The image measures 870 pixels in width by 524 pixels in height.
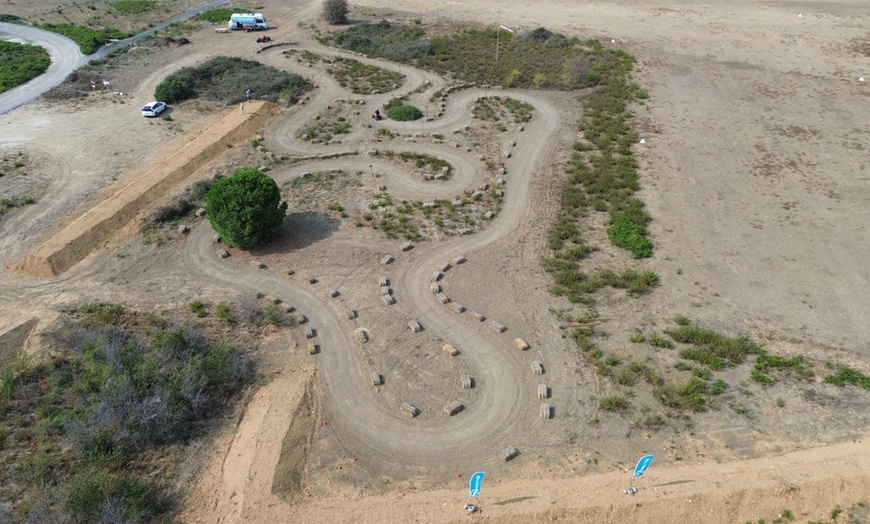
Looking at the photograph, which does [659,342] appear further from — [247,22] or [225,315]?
[247,22]

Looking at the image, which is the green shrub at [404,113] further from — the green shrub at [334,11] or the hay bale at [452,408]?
the green shrub at [334,11]

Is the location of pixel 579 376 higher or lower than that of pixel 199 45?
lower

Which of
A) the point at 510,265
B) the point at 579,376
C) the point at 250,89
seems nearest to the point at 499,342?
the point at 579,376

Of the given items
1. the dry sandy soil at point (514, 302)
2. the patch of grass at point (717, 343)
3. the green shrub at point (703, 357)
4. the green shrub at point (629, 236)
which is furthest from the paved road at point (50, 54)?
the green shrub at point (703, 357)

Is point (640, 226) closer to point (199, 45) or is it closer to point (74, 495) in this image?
point (74, 495)

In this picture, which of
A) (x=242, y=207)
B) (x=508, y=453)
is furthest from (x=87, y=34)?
(x=508, y=453)

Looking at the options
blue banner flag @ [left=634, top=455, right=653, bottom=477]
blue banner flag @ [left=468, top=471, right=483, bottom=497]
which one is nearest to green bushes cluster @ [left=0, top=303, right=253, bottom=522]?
blue banner flag @ [left=468, top=471, right=483, bottom=497]
